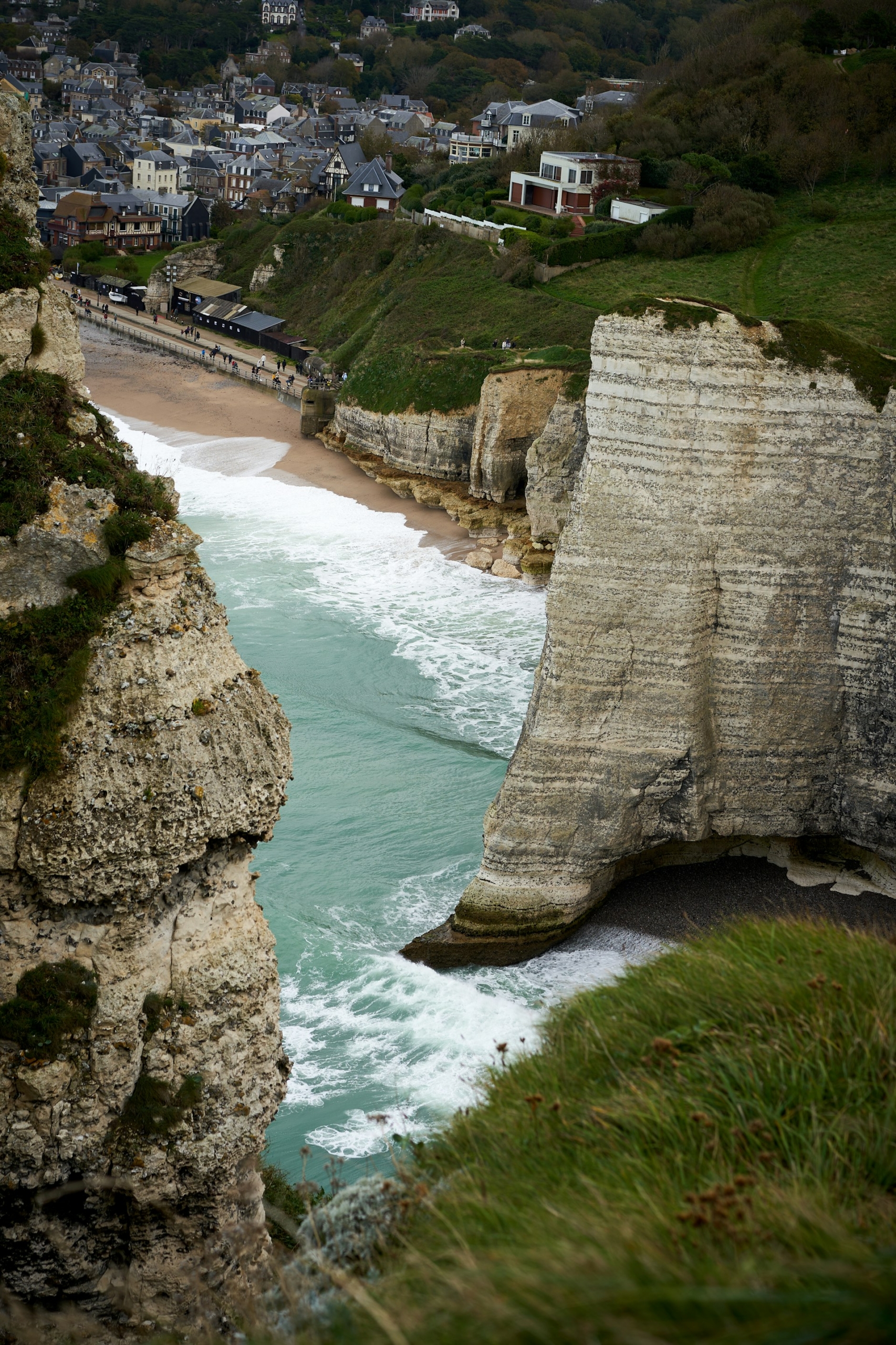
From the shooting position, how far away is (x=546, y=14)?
519 feet

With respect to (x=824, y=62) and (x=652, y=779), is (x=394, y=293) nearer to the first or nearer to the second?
(x=824, y=62)

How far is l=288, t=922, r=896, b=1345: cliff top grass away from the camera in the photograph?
396 cm

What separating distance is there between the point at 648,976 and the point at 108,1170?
442 centimetres

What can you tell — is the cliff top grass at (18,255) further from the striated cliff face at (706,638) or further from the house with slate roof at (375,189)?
the house with slate roof at (375,189)

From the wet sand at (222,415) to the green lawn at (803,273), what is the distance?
11013 mm

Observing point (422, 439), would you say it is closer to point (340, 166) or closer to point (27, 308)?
point (27, 308)

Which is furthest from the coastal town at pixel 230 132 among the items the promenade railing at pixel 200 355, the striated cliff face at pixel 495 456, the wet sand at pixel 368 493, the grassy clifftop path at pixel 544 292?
the striated cliff face at pixel 495 456

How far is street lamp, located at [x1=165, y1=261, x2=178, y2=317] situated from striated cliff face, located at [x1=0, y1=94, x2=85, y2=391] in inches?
2674

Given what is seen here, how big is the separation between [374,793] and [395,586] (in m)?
14.3

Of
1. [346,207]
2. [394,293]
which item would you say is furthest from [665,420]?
[346,207]

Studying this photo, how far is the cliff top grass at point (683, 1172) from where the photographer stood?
3.96 metres

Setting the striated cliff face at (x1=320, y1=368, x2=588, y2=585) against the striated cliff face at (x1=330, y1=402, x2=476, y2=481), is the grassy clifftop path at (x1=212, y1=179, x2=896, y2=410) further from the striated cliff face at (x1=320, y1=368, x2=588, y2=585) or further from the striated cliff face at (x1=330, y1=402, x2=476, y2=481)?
the striated cliff face at (x1=320, y1=368, x2=588, y2=585)

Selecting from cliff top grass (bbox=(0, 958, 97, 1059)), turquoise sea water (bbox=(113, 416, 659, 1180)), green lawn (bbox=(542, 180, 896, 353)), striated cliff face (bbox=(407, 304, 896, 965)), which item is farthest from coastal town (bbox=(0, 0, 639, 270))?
cliff top grass (bbox=(0, 958, 97, 1059))

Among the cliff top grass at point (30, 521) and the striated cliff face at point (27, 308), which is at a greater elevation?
the striated cliff face at point (27, 308)
